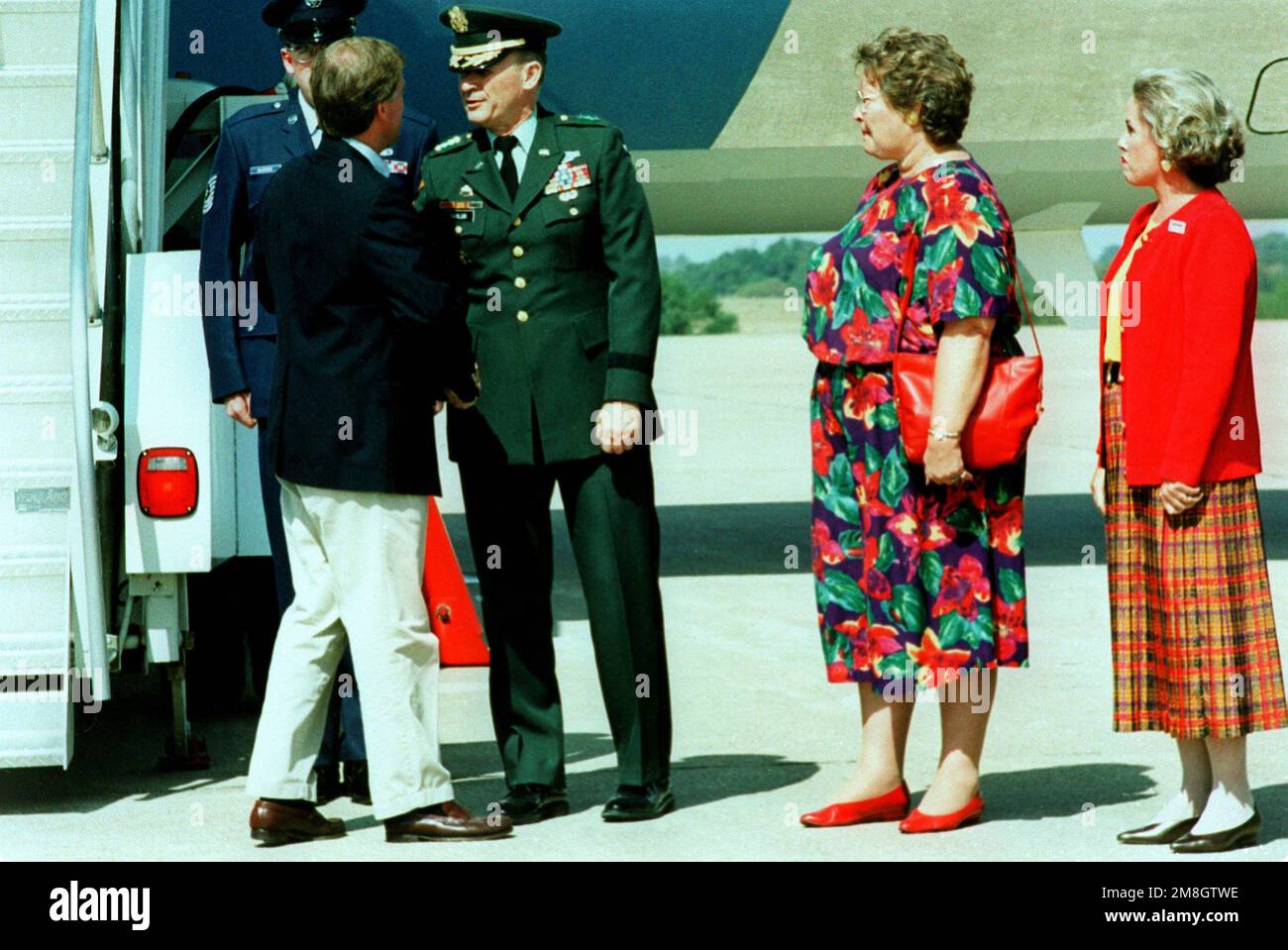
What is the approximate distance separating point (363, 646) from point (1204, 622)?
181 centimetres

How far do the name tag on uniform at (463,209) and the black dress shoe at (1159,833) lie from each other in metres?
2.07

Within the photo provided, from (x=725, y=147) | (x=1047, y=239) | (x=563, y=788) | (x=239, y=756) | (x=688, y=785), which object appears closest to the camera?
(x=563, y=788)

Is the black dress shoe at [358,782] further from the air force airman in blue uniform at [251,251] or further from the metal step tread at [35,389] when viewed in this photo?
the metal step tread at [35,389]

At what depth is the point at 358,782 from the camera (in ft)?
16.5

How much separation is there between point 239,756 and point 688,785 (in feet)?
4.46

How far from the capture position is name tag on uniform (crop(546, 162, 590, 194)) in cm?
478

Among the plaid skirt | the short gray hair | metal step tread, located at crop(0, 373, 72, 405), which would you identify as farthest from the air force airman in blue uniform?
the plaid skirt

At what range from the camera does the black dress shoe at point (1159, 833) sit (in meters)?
4.39

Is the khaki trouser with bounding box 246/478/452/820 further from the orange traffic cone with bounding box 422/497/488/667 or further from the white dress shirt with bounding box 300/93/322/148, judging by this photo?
the orange traffic cone with bounding box 422/497/488/667

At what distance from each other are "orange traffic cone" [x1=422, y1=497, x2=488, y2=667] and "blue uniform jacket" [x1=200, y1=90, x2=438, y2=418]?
1.66 m

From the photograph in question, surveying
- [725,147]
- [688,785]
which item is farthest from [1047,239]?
[688,785]

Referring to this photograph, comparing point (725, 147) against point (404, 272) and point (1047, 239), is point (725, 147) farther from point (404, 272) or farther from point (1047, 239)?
point (404, 272)

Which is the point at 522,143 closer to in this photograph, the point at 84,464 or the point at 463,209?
the point at 463,209

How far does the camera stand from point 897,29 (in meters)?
4.57
